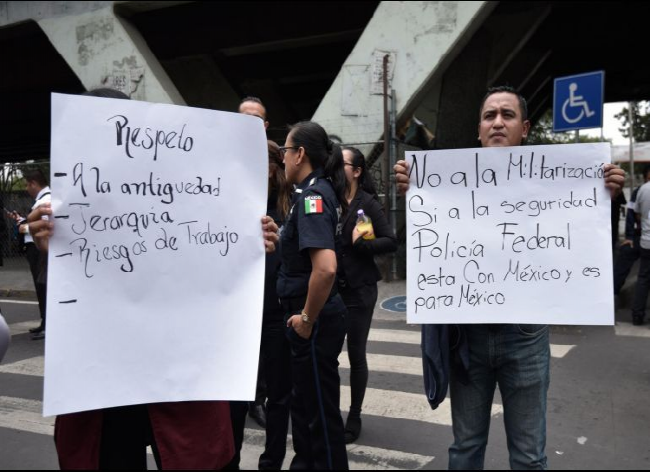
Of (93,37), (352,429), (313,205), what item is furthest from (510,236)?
(93,37)

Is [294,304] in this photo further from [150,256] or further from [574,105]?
[574,105]

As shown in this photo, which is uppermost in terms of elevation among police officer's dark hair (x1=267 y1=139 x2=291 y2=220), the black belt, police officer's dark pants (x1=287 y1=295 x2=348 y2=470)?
police officer's dark hair (x1=267 y1=139 x2=291 y2=220)

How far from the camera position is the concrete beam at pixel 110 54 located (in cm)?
1191

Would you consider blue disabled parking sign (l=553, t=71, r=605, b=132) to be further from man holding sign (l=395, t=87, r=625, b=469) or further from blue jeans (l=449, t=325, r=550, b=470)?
blue jeans (l=449, t=325, r=550, b=470)

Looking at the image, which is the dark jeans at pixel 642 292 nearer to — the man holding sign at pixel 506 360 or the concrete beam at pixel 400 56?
the concrete beam at pixel 400 56

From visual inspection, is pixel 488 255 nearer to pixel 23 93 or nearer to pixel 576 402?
pixel 576 402

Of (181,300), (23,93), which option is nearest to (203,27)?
(23,93)

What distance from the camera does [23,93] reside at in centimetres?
2072

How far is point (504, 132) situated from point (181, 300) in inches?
58.1

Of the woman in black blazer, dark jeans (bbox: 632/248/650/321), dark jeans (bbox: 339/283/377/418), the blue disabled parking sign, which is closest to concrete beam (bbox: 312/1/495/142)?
the blue disabled parking sign

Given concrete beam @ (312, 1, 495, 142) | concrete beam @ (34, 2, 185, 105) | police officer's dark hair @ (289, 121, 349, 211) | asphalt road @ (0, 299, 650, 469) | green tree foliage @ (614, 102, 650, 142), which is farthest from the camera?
green tree foliage @ (614, 102, 650, 142)

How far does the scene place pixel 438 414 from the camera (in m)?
4.41

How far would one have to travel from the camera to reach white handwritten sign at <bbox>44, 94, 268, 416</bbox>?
76.9 inches

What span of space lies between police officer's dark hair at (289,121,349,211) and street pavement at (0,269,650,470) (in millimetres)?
1784
